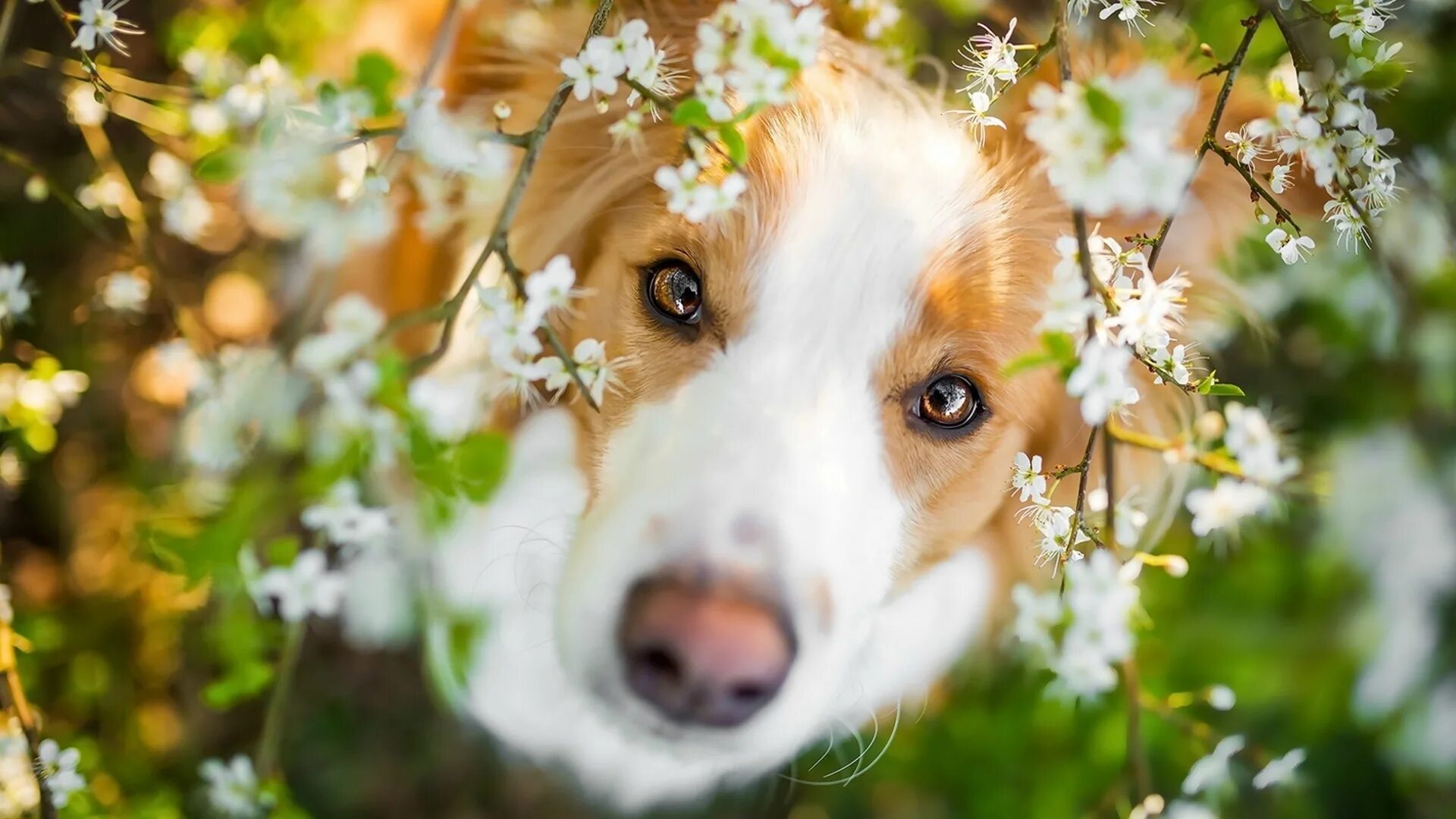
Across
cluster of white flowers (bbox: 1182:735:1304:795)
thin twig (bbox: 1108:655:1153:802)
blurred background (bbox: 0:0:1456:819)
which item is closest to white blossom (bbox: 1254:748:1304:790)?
cluster of white flowers (bbox: 1182:735:1304:795)

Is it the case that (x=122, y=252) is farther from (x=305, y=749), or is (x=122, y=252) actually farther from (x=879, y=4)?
(x=879, y=4)

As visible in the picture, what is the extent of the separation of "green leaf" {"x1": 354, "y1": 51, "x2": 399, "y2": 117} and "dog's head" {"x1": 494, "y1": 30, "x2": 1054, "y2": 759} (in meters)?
0.45

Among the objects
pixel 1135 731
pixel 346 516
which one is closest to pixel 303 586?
pixel 346 516

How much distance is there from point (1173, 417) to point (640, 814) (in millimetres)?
1524

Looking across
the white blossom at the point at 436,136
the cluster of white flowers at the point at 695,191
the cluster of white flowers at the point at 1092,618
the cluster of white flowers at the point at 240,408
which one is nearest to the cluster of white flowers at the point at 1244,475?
the cluster of white flowers at the point at 1092,618

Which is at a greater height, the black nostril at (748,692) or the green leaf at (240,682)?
the black nostril at (748,692)

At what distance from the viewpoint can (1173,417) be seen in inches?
66.1

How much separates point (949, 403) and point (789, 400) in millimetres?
258

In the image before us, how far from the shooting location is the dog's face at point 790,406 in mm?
1179

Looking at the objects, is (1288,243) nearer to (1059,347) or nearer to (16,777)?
(1059,347)

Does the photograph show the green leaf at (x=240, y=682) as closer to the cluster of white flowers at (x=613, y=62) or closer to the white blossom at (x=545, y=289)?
the white blossom at (x=545, y=289)

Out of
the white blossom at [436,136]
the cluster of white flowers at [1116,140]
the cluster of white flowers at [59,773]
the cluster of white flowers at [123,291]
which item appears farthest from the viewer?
the cluster of white flowers at [123,291]

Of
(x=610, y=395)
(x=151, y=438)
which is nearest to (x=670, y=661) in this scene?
(x=610, y=395)

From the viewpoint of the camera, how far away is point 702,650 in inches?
44.6
